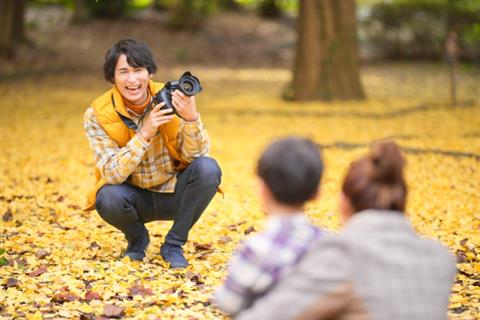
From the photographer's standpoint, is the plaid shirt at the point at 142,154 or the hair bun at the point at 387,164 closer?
the hair bun at the point at 387,164

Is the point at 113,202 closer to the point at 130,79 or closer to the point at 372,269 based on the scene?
the point at 130,79

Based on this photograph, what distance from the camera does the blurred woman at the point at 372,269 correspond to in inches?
92.3

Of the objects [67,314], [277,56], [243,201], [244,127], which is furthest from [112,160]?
[277,56]

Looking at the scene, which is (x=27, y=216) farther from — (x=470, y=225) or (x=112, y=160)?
(x=470, y=225)

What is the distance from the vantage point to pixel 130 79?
4.29 metres

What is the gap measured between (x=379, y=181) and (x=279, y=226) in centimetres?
34

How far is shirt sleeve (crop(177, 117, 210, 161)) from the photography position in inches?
167

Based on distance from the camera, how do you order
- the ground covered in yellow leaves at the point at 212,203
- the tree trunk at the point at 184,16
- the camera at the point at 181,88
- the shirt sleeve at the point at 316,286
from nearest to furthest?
the shirt sleeve at the point at 316,286, the ground covered in yellow leaves at the point at 212,203, the camera at the point at 181,88, the tree trunk at the point at 184,16

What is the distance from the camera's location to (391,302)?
7.69 feet

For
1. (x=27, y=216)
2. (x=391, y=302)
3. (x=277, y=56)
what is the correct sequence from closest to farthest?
(x=391, y=302) → (x=27, y=216) → (x=277, y=56)

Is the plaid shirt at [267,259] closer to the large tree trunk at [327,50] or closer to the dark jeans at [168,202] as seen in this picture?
the dark jeans at [168,202]

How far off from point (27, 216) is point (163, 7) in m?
20.4

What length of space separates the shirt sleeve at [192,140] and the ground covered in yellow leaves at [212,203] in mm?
635

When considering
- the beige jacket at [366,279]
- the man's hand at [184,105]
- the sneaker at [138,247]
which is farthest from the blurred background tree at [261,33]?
the beige jacket at [366,279]
